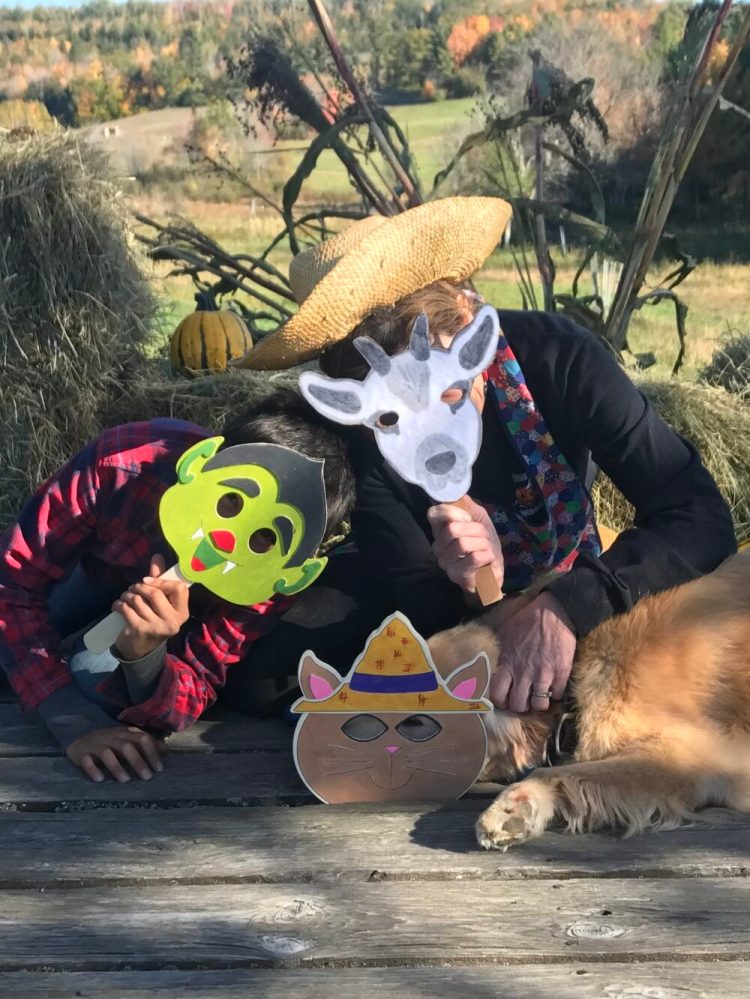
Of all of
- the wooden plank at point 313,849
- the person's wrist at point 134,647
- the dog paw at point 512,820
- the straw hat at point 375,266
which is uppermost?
the straw hat at point 375,266

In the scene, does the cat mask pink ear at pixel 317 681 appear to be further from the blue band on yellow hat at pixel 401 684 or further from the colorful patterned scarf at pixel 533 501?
the colorful patterned scarf at pixel 533 501

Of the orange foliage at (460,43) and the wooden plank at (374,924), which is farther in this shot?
the orange foliage at (460,43)

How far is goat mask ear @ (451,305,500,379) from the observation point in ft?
5.84

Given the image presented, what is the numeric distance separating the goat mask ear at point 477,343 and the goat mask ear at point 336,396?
207 mm

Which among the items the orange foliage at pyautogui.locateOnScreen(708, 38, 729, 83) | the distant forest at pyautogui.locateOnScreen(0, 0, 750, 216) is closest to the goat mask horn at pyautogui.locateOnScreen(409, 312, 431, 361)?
the orange foliage at pyautogui.locateOnScreen(708, 38, 729, 83)

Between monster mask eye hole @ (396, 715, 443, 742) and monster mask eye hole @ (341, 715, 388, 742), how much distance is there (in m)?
0.04

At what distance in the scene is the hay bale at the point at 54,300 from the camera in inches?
132

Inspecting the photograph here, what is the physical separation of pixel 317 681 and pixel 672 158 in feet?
9.33

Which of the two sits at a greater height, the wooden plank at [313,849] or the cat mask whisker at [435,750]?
the cat mask whisker at [435,750]

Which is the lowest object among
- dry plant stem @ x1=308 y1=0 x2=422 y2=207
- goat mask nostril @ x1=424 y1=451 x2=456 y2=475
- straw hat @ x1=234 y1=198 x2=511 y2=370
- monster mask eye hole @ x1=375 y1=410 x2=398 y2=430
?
goat mask nostril @ x1=424 y1=451 x2=456 y2=475

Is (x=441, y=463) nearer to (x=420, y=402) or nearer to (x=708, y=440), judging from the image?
(x=420, y=402)

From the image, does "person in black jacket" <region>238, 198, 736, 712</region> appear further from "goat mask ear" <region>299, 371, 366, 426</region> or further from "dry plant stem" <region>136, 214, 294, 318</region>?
"dry plant stem" <region>136, 214, 294, 318</region>

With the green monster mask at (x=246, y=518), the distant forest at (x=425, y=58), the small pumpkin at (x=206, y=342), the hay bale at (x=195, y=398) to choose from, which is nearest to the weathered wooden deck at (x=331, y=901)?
the green monster mask at (x=246, y=518)

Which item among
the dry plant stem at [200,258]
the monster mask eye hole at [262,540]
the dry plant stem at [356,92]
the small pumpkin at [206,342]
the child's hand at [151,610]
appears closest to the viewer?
the child's hand at [151,610]
